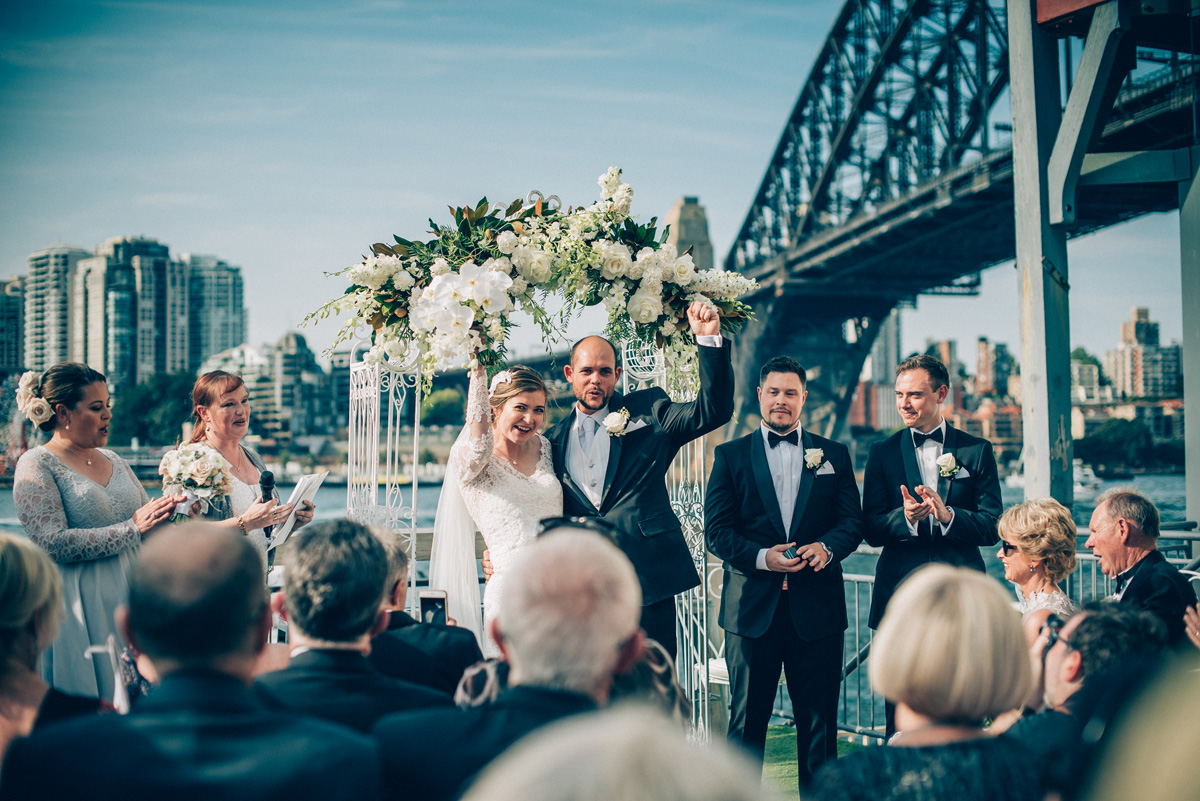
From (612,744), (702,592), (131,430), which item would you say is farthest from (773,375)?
(131,430)

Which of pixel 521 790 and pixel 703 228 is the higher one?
pixel 703 228

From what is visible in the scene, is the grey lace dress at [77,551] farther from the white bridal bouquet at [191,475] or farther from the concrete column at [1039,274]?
the concrete column at [1039,274]

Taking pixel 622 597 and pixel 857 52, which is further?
pixel 857 52

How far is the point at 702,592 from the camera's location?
517 cm

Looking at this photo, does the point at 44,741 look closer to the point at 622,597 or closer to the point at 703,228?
the point at 622,597

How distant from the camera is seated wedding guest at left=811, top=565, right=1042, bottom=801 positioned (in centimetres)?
150

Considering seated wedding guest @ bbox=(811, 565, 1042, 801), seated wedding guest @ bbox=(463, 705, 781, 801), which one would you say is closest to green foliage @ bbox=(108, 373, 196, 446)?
seated wedding guest @ bbox=(811, 565, 1042, 801)

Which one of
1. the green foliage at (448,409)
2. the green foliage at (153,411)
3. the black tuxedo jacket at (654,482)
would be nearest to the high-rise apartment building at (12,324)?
the green foliage at (153,411)

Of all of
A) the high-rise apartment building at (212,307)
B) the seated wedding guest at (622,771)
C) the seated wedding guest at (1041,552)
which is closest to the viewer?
the seated wedding guest at (622,771)

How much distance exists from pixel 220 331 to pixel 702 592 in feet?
286

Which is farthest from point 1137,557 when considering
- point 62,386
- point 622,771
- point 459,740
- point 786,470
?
point 62,386

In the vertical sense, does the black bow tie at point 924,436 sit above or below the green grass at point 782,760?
above

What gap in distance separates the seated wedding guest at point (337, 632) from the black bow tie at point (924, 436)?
2.71m

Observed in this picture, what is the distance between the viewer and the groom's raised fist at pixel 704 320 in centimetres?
345
